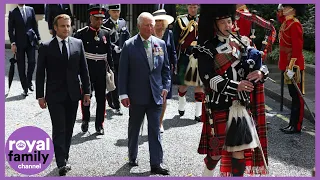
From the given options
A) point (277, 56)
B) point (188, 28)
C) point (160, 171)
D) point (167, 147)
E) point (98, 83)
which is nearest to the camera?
point (160, 171)

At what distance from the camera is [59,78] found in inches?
253

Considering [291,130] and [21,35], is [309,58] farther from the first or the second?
[21,35]

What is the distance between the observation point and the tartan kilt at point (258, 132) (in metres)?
5.49

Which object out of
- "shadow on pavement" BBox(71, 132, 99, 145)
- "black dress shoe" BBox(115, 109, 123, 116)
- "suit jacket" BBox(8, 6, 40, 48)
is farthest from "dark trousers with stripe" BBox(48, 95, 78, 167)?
"suit jacket" BBox(8, 6, 40, 48)

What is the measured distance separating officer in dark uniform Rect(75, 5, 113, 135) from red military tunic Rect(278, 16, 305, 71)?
7.74 feet

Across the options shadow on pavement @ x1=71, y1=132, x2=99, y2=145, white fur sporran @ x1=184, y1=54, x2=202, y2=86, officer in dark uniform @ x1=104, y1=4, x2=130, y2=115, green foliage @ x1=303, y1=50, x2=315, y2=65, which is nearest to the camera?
shadow on pavement @ x1=71, y1=132, x2=99, y2=145

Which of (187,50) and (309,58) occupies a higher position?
(187,50)

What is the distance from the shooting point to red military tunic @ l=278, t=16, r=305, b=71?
7.99m

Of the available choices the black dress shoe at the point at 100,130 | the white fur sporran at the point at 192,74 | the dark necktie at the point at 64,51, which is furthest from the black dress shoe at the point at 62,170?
the white fur sporran at the point at 192,74

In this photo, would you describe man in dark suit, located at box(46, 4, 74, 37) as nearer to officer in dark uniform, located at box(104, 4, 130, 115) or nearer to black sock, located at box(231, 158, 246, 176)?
officer in dark uniform, located at box(104, 4, 130, 115)

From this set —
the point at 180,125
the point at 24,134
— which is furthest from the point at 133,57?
the point at 180,125

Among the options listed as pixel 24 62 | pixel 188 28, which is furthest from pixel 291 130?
pixel 24 62

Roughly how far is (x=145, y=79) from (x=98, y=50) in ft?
6.02

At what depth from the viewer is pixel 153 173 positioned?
648 centimetres
